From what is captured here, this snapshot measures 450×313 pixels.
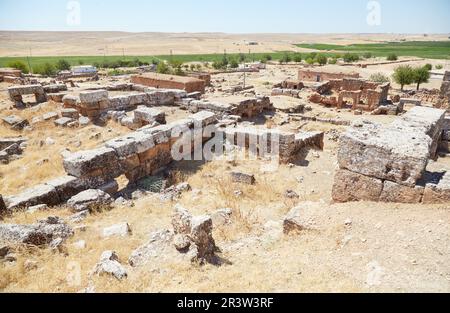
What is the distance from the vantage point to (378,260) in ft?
13.3

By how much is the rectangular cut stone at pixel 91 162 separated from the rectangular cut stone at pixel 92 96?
5650mm

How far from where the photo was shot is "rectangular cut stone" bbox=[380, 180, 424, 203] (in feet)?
17.0

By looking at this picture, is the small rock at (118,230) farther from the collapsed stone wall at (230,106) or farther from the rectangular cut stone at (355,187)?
the collapsed stone wall at (230,106)

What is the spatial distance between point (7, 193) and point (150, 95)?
7.56 metres

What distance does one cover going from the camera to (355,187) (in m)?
5.71

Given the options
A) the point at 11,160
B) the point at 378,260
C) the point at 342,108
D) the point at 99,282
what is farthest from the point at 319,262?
the point at 342,108

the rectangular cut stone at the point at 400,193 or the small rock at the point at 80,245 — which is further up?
the rectangular cut stone at the point at 400,193

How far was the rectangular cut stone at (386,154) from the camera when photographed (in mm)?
5137

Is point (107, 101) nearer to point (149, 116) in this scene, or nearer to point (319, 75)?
point (149, 116)

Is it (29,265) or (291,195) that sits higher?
(29,265)

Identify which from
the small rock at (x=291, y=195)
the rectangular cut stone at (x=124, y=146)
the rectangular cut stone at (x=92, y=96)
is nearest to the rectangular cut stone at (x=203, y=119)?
the rectangular cut stone at (x=124, y=146)

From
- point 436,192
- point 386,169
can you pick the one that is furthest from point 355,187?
point 436,192

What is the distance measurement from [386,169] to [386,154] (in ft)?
0.86

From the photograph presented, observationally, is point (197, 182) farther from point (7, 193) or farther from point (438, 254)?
point (438, 254)
